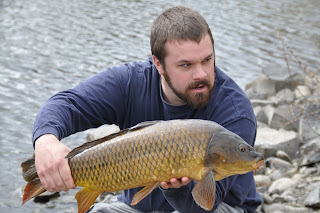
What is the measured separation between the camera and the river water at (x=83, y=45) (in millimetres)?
6680

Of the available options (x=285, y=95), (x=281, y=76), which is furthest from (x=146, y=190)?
(x=281, y=76)

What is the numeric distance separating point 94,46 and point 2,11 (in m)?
3.67

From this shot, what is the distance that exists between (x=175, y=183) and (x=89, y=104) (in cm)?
111

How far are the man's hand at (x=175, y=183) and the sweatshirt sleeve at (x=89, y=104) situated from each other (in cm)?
78

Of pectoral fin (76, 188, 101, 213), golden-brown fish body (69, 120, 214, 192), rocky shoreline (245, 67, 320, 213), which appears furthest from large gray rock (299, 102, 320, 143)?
pectoral fin (76, 188, 101, 213)

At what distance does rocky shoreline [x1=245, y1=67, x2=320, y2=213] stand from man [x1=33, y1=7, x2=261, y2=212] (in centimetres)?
127

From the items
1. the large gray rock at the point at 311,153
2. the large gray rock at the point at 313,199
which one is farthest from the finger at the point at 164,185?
the large gray rock at the point at 311,153

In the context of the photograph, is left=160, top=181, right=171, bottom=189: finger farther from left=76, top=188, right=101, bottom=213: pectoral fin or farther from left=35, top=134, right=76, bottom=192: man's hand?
left=35, top=134, right=76, bottom=192: man's hand

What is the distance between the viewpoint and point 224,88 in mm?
3307

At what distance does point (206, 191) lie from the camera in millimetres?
2479

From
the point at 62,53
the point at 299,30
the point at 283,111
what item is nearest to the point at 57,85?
the point at 62,53

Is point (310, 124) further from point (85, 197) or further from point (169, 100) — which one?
point (85, 197)

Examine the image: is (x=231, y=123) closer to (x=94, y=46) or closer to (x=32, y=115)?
(x=32, y=115)

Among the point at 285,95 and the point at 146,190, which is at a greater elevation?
the point at 146,190
